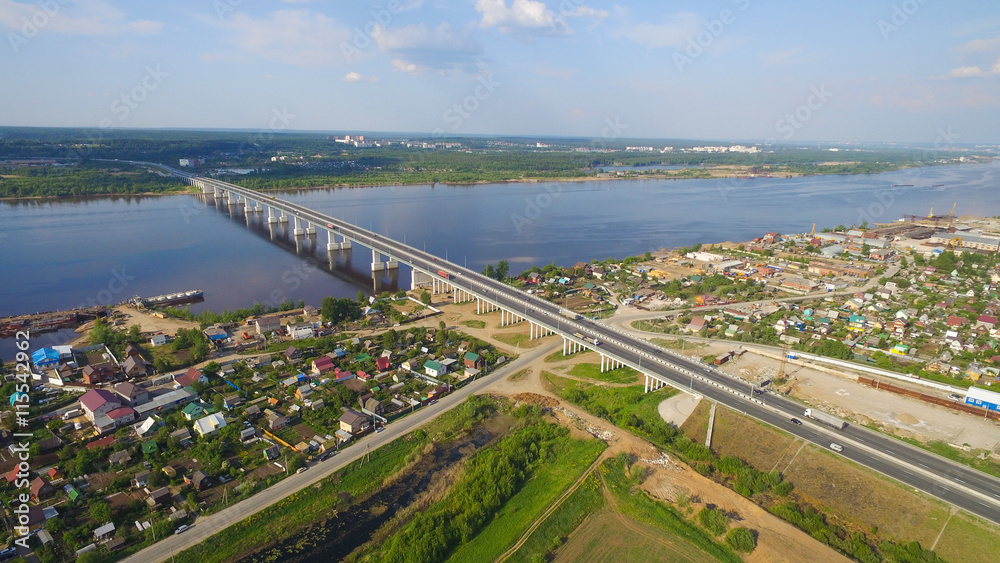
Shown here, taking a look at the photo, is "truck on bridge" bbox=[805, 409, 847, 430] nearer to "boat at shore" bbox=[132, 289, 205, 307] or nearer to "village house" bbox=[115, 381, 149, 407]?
"village house" bbox=[115, 381, 149, 407]

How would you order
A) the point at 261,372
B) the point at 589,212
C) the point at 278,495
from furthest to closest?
the point at 589,212
the point at 261,372
the point at 278,495

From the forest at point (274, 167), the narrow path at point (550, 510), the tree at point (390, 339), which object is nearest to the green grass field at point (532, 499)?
the narrow path at point (550, 510)

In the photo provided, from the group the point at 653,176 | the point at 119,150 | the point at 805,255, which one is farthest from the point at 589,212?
the point at 119,150

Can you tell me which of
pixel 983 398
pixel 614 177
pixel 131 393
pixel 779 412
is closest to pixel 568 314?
pixel 779 412

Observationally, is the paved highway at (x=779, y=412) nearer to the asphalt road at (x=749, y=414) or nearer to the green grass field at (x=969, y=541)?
Result: the asphalt road at (x=749, y=414)

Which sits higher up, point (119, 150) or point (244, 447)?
point (119, 150)

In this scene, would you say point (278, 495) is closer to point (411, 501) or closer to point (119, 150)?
point (411, 501)
